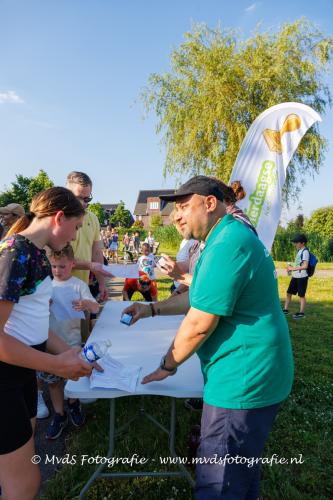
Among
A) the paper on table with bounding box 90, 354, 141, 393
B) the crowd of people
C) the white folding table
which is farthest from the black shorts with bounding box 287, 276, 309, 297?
the crowd of people

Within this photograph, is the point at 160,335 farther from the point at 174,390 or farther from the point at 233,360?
the point at 233,360

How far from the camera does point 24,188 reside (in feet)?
108

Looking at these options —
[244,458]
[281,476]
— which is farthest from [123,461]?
[244,458]

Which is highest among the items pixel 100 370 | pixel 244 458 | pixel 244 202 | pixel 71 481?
pixel 244 202

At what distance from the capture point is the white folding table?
6.06 feet

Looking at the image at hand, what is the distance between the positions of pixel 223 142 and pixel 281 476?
532 inches

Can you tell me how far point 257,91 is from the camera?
13.6 meters

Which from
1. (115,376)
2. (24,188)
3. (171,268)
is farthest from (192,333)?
(24,188)

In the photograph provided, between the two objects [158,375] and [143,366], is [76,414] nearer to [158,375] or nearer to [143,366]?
[143,366]

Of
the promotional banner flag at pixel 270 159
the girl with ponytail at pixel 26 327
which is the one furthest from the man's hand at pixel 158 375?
the promotional banner flag at pixel 270 159

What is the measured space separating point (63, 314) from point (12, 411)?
1461 mm

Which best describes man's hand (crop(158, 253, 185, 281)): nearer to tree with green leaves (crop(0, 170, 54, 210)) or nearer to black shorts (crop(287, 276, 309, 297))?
black shorts (crop(287, 276, 309, 297))

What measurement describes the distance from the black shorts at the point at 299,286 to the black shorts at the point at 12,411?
6.79 meters

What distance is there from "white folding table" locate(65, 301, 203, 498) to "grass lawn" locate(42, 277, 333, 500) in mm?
138
